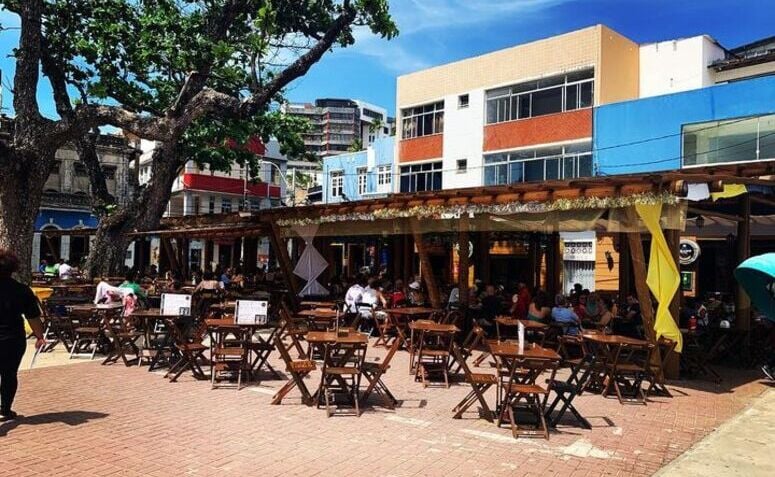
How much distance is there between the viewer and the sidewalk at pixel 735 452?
4.71 m

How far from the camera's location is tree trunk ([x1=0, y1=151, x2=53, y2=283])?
1171cm

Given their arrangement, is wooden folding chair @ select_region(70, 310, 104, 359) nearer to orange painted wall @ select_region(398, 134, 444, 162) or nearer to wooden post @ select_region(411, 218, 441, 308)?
wooden post @ select_region(411, 218, 441, 308)

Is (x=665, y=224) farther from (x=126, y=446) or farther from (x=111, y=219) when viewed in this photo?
(x=111, y=219)

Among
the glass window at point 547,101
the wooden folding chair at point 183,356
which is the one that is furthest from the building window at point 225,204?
the wooden folding chair at point 183,356

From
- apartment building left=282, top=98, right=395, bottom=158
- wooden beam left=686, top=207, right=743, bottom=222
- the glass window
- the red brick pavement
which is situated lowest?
the red brick pavement

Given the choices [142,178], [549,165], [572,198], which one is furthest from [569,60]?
[142,178]

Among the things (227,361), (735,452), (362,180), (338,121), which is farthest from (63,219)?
(338,121)

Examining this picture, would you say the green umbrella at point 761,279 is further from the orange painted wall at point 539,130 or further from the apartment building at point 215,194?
the apartment building at point 215,194

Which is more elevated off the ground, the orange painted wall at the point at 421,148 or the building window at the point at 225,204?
the orange painted wall at the point at 421,148

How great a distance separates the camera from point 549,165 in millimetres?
21250

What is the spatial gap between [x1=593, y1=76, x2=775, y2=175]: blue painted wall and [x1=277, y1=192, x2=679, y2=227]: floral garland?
410 inches

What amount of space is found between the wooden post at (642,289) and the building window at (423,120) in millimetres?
17645

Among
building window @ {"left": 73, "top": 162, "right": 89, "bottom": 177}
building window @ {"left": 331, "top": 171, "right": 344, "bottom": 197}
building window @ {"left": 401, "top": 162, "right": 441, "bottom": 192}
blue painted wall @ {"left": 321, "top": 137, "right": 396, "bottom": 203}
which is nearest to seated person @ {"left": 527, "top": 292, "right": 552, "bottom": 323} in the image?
building window @ {"left": 401, "top": 162, "right": 441, "bottom": 192}

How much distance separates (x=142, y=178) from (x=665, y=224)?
4417 centimetres
